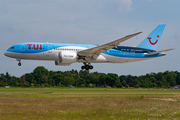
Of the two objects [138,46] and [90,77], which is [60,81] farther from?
[138,46]

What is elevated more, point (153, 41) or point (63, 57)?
point (153, 41)

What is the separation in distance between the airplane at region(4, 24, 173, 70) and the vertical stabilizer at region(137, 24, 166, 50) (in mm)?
1647

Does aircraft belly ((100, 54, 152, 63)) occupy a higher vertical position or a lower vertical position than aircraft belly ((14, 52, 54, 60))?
lower

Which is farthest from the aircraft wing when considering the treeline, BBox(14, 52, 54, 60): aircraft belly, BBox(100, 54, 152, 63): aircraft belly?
the treeline

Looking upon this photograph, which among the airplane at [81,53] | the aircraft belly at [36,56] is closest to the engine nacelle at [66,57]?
the airplane at [81,53]

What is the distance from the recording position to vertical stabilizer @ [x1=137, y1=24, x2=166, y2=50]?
46.0m

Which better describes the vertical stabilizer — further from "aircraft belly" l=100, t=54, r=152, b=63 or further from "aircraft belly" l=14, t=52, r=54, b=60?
"aircraft belly" l=14, t=52, r=54, b=60

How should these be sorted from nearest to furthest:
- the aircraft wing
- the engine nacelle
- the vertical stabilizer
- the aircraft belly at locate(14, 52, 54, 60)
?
the aircraft wing < the engine nacelle < the aircraft belly at locate(14, 52, 54, 60) < the vertical stabilizer

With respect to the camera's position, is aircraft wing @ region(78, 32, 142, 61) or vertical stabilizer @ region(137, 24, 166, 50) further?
vertical stabilizer @ region(137, 24, 166, 50)

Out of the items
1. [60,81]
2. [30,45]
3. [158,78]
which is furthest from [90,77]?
[30,45]

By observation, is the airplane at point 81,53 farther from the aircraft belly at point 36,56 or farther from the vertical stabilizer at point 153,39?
the vertical stabilizer at point 153,39

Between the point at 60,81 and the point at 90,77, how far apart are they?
2410 cm

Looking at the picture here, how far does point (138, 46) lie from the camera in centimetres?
4519

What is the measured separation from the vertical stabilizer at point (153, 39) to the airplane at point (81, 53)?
5.40ft
